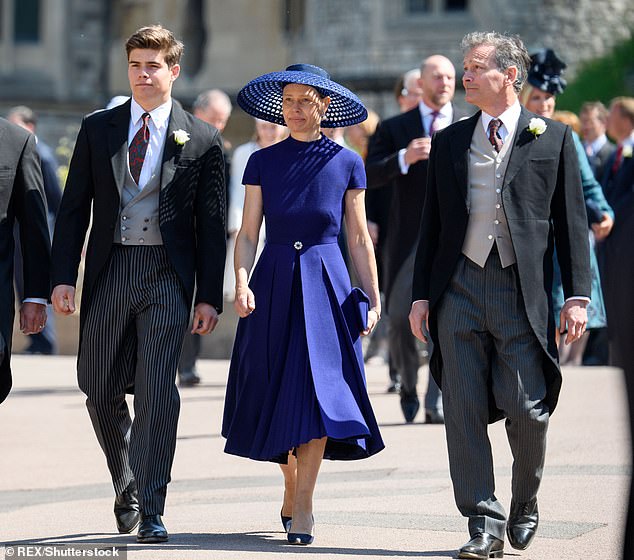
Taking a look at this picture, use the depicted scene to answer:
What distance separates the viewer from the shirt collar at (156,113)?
7316 millimetres

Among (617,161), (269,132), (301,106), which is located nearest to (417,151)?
(269,132)

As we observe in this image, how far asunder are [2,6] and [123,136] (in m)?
38.5

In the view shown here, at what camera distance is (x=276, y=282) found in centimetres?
717

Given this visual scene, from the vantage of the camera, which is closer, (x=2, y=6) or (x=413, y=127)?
(x=413, y=127)

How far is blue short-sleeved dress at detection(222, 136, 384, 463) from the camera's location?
6.99 meters

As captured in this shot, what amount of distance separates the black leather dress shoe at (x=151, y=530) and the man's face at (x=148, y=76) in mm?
1700

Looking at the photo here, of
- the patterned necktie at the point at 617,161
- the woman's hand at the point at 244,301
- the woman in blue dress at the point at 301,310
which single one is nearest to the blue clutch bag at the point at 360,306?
the woman in blue dress at the point at 301,310

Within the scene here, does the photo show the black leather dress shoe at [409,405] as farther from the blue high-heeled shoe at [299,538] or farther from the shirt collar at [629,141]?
the shirt collar at [629,141]

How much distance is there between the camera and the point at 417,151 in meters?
10.2

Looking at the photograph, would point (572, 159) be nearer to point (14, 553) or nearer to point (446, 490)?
point (446, 490)

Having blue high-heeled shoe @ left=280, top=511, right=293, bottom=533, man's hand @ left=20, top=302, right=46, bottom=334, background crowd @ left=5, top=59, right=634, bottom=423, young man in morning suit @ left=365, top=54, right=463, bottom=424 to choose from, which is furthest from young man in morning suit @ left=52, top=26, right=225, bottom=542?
young man in morning suit @ left=365, top=54, right=463, bottom=424

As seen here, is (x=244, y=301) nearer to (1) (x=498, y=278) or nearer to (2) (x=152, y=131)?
(2) (x=152, y=131)

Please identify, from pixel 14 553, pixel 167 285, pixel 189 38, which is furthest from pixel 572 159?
pixel 189 38

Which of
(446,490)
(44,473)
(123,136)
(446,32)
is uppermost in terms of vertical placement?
(123,136)
